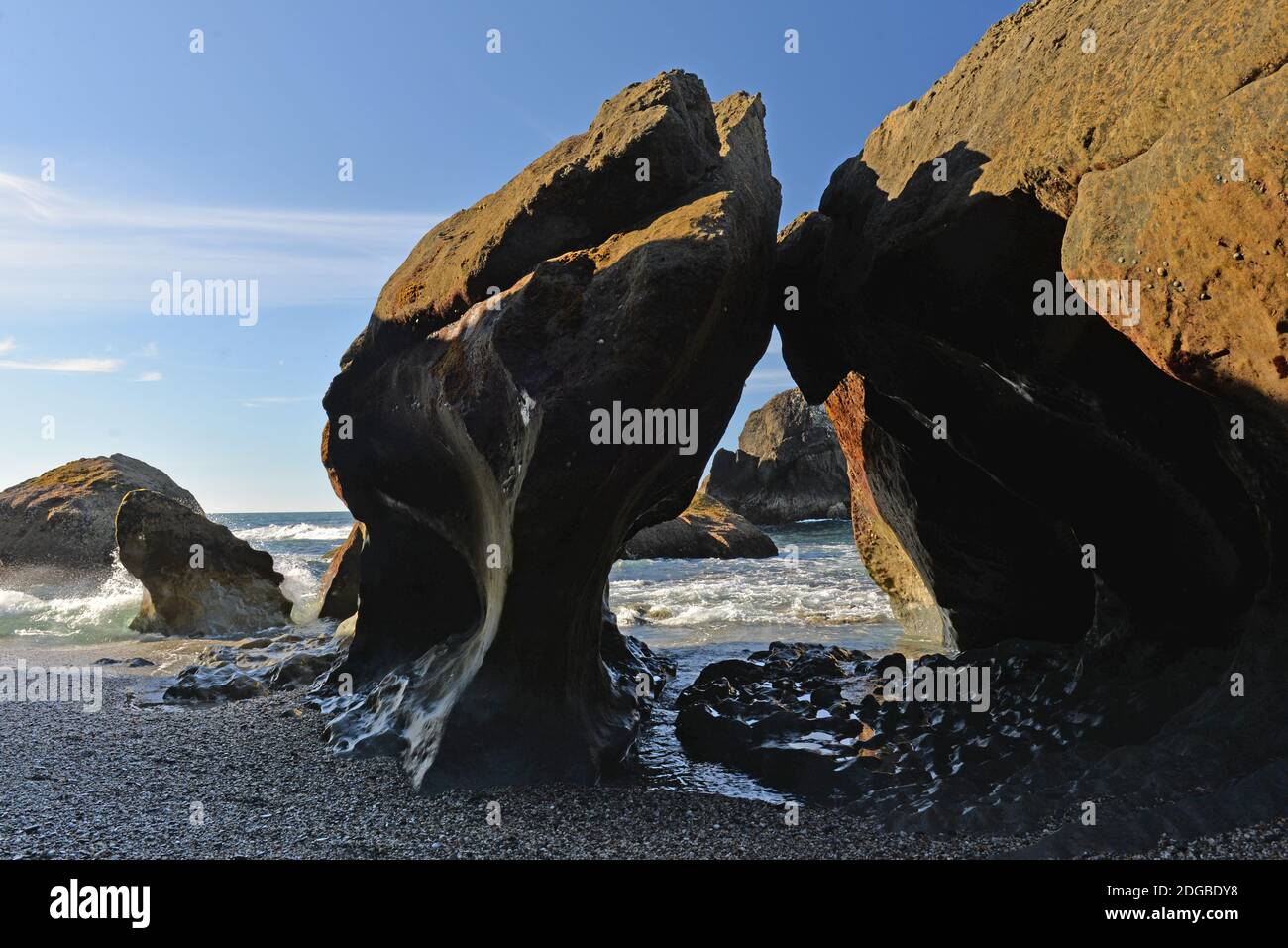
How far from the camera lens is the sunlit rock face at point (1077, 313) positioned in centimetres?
515

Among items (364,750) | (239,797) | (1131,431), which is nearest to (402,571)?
(364,750)

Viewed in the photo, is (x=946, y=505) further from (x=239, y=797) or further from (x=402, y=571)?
(x=239, y=797)

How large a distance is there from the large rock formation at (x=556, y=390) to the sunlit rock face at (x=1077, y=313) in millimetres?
1268

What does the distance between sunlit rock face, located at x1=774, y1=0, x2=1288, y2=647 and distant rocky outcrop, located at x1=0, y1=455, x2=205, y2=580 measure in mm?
16668

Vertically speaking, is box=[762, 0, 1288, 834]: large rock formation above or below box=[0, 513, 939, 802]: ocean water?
above

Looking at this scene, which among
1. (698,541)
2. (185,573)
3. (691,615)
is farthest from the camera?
(698,541)

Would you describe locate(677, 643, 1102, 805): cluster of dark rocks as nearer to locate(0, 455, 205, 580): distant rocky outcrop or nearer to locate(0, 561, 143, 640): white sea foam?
locate(0, 561, 143, 640): white sea foam

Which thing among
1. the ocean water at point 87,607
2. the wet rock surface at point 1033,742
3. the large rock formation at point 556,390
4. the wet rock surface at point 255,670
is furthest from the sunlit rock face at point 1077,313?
the ocean water at point 87,607

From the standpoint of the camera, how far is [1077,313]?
6.62 meters

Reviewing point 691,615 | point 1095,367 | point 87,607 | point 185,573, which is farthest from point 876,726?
point 87,607

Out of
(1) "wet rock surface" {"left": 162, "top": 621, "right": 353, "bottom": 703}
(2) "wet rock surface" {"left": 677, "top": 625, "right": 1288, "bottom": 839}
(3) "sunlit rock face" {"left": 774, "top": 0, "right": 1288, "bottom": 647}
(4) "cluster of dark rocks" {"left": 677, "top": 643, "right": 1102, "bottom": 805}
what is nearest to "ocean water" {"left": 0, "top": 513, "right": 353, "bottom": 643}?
(1) "wet rock surface" {"left": 162, "top": 621, "right": 353, "bottom": 703}

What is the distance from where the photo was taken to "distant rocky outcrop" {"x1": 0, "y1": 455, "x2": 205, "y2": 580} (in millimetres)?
21766

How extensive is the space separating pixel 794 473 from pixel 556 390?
50477 mm

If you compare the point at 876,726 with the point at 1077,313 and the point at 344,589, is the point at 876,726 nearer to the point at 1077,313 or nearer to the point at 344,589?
the point at 1077,313
